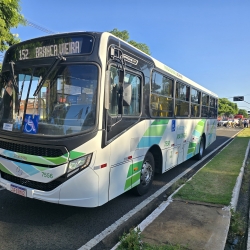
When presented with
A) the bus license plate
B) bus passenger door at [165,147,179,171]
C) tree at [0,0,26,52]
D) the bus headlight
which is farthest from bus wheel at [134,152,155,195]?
tree at [0,0,26,52]

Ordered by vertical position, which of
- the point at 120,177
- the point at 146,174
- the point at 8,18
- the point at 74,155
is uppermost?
the point at 8,18

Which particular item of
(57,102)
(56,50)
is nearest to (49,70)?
(56,50)

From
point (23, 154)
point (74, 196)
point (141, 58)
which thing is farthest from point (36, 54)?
point (74, 196)

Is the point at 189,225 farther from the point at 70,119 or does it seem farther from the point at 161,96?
the point at 161,96

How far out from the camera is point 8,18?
330 inches

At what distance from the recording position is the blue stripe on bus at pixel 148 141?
524 cm

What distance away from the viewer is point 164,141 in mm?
6406

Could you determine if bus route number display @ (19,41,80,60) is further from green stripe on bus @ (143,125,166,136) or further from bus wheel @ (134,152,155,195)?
bus wheel @ (134,152,155,195)

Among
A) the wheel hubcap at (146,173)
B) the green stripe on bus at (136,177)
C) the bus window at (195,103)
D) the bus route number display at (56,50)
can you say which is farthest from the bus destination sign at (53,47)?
the bus window at (195,103)

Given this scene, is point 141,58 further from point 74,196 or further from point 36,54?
point 74,196

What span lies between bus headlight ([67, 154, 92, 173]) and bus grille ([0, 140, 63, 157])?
23 centimetres

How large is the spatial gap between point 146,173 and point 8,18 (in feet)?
22.6

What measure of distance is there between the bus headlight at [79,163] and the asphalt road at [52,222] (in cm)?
101

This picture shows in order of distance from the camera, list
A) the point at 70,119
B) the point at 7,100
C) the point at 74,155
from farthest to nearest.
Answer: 1. the point at 7,100
2. the point at 70,119
3. the point at 74,155
